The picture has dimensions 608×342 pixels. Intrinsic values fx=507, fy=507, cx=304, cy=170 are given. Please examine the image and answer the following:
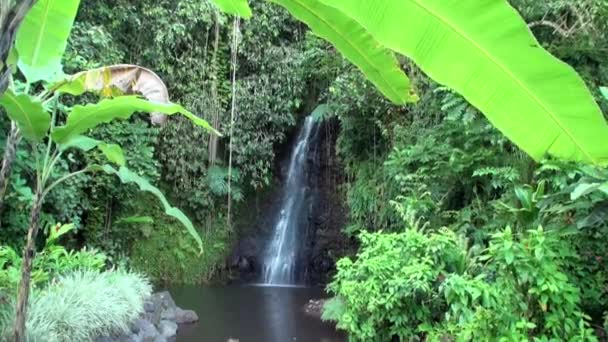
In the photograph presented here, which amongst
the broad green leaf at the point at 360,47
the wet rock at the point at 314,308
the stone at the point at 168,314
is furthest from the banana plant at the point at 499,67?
the wet rock at the point at 314,308

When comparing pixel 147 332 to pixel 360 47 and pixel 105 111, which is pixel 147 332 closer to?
pixel 105 111

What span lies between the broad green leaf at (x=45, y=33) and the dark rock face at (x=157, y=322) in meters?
2.94

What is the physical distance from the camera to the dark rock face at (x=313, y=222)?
9727 millimetres

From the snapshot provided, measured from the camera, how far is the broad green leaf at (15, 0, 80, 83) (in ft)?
8.08

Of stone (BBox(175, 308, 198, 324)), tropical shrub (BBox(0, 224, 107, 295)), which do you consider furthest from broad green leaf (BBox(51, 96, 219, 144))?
stone (BBox(175, 308, 198, 324))

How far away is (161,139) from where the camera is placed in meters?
9.22

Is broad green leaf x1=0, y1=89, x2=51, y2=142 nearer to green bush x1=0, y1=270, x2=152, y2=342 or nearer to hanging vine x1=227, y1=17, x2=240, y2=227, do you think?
green bush x1=0, y1=270, x2=152, y2=342

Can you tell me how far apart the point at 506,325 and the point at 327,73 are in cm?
637

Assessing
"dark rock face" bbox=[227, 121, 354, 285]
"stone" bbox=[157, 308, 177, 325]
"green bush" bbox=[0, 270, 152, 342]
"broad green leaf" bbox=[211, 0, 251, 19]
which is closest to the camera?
"broad green leaf" bbox=[211, 0, 251, 19]

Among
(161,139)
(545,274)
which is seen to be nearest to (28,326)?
(545,274)

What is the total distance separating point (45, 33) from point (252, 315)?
510 centimetres

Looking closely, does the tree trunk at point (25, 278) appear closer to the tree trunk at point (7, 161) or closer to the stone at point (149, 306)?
the tree trunk at point (7, 161)

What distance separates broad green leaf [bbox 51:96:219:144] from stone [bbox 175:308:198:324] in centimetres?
384

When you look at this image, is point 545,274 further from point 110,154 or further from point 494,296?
point 110,154
